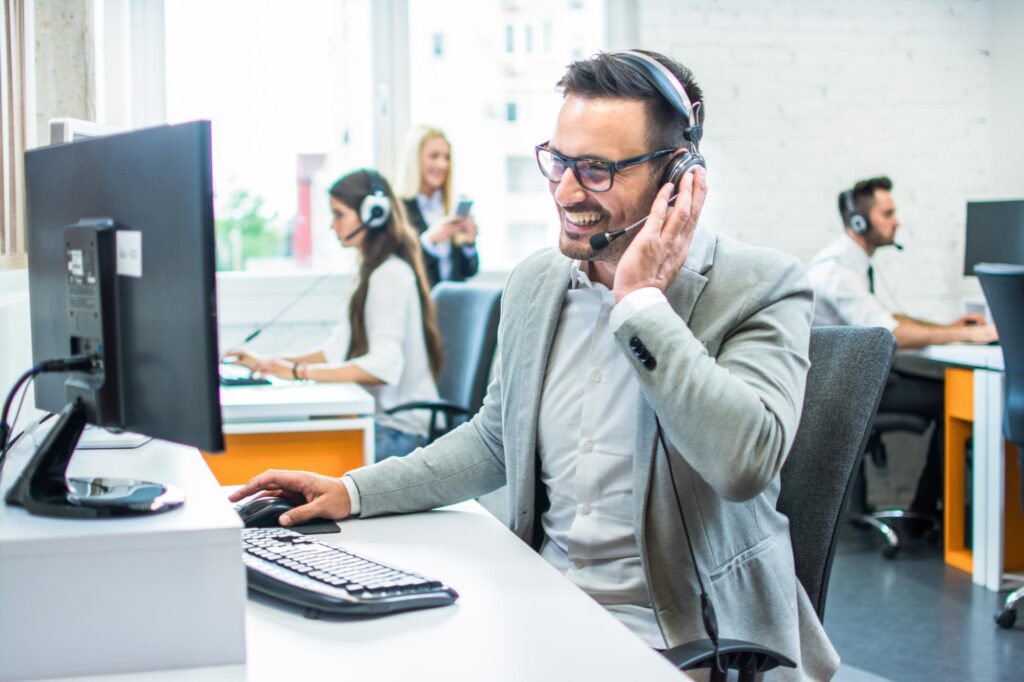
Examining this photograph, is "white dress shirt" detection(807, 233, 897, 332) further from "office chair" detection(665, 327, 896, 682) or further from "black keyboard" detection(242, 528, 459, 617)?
"black keyboard" detection(242, 528, 459, 617)

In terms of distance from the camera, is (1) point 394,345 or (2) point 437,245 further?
(2) point 437,245

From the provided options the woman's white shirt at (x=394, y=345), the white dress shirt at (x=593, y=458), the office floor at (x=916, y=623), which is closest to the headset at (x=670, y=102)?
the white dress shirt at (x=593, y=458)

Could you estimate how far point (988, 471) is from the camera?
3488 mm

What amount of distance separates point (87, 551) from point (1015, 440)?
9.34 feet

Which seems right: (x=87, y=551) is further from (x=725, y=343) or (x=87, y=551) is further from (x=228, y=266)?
(x=228, y=266)

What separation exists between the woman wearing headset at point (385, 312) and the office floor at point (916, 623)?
138 cm

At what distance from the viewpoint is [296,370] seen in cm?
314

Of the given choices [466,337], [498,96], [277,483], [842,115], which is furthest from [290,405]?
[842,115]

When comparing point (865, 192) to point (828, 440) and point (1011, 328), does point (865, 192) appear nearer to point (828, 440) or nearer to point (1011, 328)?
point (1011, 328)

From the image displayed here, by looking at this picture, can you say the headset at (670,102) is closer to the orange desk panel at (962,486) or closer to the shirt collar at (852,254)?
the orange desk panel at (962,486)

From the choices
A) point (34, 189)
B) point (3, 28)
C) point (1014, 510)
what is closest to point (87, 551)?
point (34, 189)

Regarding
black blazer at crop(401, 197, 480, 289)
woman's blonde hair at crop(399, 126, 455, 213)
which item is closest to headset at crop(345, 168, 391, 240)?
black blazer at crop(401, 197, 480, 289)

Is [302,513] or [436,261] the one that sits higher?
[436,261]

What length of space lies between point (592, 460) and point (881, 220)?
3372 millimetres
